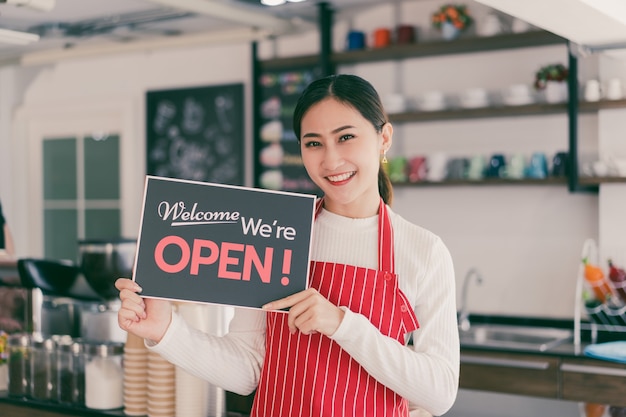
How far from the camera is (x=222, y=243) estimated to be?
169 centimetres

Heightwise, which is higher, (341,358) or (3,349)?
(341,358)

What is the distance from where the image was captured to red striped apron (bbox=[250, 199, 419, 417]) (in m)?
1.64

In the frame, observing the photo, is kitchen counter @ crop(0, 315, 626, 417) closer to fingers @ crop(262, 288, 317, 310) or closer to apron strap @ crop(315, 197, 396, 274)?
apron strap @ crop(315, 197, 396, 274)

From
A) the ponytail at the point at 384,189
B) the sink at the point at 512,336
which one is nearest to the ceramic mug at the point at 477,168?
the sink at the point at 512,336

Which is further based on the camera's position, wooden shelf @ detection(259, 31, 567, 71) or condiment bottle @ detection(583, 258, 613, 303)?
wooden shelf @ detection(259, 31, 567, 71)

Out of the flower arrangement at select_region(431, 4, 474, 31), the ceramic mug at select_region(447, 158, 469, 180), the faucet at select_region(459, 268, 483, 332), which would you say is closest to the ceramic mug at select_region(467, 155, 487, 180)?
the ceramic mug at select_region(447, 158, 469, 180)

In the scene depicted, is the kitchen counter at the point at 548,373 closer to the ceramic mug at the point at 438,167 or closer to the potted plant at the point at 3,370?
the ceramic mug at the point at 438,167

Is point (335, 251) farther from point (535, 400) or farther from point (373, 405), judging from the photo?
point (535, 400)

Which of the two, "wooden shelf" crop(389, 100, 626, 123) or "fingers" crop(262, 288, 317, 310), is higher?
"wooden shelf" crop(389, 100, 626, 123)

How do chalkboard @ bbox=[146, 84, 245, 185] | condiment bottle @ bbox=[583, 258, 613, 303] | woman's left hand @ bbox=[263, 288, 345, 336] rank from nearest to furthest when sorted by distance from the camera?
1. woman's left hand @ bbox=[263, 288, 345, 336]
2. condiment bottle @ bbox=[583, 258, 613, 303]
3. chalkboard @ bbox=[146, 84, 245, 185]

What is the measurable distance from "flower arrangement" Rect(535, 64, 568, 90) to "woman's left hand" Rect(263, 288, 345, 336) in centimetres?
315

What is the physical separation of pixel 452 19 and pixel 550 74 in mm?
657

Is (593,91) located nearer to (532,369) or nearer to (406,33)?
(406,33)

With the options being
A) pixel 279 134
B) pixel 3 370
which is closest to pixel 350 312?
pixel 3 370
